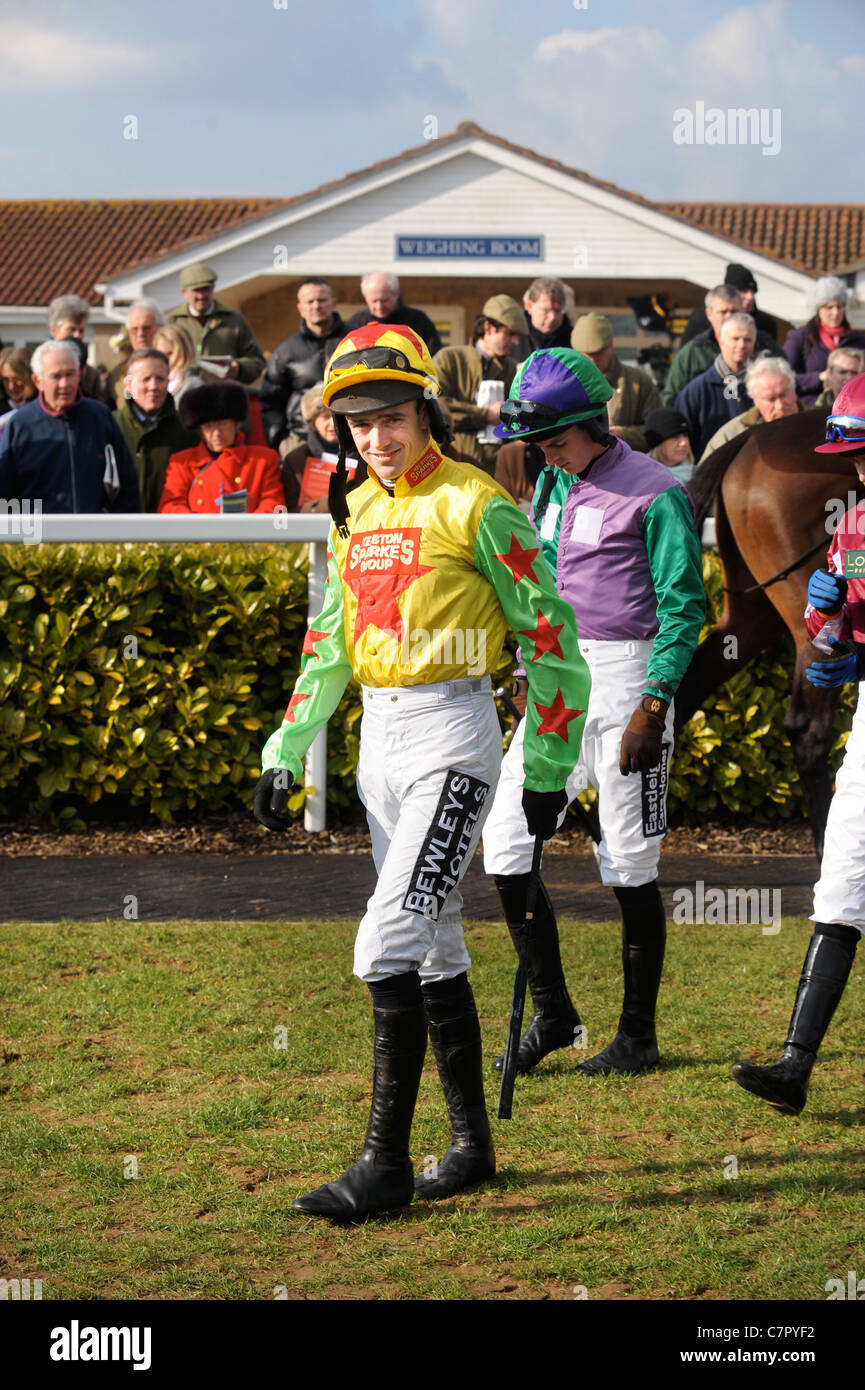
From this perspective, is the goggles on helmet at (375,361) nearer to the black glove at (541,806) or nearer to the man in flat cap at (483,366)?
the black glove at (541,806)

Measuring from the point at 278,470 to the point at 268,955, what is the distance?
10.2 ft

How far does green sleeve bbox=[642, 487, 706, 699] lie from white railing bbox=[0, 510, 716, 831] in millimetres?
2987

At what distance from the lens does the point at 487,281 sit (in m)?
26.9

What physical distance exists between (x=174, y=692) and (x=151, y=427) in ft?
5.48

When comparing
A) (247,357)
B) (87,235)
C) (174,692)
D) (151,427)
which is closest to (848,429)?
(174,692)

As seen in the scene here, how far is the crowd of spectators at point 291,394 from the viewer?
8039mm

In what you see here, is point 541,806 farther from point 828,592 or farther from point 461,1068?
point 828,592

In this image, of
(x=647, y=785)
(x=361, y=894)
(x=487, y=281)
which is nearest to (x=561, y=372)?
(x=647, y=785)

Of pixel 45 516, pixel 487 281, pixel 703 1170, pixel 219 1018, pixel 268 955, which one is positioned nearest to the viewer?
pixel 703 1170

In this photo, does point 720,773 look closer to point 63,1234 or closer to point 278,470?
point 278,470

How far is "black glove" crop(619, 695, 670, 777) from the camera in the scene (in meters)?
4.59

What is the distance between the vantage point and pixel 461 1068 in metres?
3.94

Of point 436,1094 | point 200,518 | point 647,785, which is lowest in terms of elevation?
point 436,1094

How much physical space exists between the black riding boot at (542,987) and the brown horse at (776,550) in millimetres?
2102
